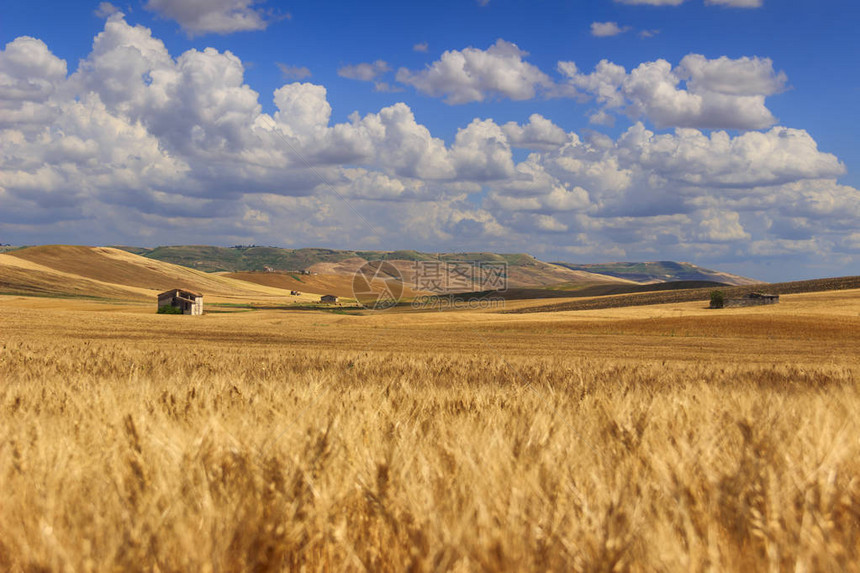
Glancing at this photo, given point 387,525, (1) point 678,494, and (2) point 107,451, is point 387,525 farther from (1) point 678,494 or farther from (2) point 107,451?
(2) point 107,451

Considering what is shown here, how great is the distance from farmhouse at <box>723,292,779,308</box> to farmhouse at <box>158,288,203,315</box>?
2524 inches

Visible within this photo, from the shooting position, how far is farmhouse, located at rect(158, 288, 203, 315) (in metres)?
81.6

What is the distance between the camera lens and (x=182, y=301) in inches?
3238

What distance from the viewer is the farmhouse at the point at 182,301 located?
8156cm

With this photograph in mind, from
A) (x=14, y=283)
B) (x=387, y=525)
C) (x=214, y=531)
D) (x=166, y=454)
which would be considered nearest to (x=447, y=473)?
(x=387, y=525)

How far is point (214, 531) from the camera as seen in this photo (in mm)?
2096

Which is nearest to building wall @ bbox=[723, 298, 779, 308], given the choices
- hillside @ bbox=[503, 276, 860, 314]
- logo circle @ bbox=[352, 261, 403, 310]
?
hillside @ bbox=[503, 276, 860, 314]

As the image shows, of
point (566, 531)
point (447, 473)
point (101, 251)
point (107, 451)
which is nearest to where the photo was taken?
point (566, 531)

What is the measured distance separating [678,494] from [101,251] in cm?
19533

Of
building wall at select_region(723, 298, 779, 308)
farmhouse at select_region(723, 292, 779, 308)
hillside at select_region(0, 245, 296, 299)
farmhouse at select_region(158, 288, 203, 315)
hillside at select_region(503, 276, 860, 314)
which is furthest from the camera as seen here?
hillside at select_region(0, 245, 296, 299)

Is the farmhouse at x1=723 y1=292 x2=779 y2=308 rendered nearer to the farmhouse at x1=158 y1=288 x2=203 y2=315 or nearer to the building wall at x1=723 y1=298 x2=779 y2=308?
the building wall at x1=723 y1=298 x2=779 y2=308

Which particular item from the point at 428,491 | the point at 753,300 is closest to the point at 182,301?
the point at 753,300

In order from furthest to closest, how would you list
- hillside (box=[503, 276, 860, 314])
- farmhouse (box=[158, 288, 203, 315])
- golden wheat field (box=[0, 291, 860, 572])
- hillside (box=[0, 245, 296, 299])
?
hillside (box=[0, 245, 296, 299]) < farmhouse (box=[158, 288, 203, 315]) < hillside (box=[503, 276, 860, 314]) < golden wheat field (box=[0, 291, 860, 572])

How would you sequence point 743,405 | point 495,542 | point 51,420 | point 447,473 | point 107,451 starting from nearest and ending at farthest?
point 495,542
point 447,473
point 107,451
point 51,420
point 743,405
